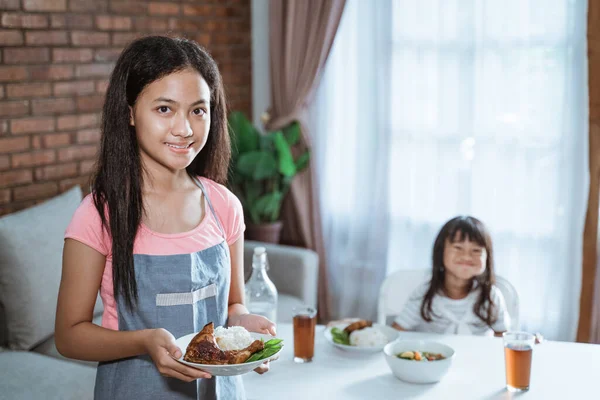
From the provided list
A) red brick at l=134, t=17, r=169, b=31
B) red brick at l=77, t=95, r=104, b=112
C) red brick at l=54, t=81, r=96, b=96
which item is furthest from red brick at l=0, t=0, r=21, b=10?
red brick at l=134, t=17, r=169, b=31

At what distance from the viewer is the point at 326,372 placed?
179 cm

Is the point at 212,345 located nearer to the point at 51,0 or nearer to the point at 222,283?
the point at 222,283

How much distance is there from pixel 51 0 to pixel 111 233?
2.10 metres

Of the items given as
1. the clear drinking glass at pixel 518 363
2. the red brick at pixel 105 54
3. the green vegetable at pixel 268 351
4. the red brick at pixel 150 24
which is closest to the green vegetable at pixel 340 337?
the clear drinking glass at pixel 518 363

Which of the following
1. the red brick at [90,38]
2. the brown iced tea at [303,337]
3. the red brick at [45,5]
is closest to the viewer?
the brown iced tea at [303,337]

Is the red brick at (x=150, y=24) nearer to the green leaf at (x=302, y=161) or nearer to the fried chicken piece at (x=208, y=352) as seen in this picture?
the green leaf at (x=302, y=161)

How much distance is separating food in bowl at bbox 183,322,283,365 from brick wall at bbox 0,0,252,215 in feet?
6.47

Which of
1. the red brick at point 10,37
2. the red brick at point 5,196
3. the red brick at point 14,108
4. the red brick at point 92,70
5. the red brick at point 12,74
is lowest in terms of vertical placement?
the red brick at point 5,196

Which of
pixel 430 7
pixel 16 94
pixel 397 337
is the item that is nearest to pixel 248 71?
pixel 430 7

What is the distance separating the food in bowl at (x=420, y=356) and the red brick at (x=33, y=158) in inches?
77.7

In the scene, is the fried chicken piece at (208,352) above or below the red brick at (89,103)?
below

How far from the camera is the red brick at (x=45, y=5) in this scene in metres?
3.09

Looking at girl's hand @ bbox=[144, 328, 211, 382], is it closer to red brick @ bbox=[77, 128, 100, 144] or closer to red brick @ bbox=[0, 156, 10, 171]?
red brick @ bbox=[0, 156, 10, 171]

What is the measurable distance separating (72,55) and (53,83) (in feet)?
0.52
